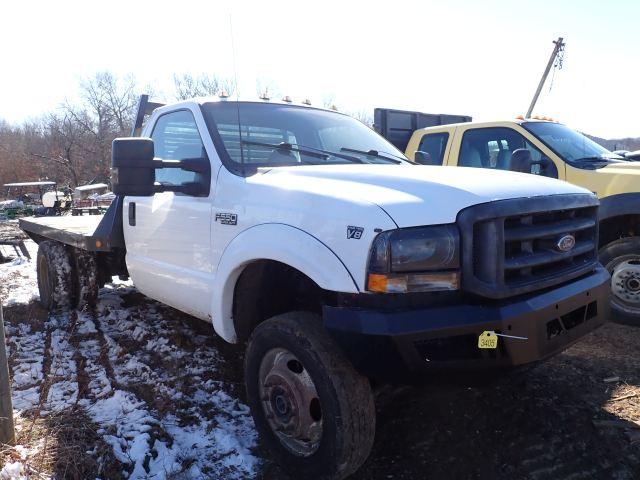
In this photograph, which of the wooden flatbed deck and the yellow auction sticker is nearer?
the yellow auction sticker

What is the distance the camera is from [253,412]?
2.84 m

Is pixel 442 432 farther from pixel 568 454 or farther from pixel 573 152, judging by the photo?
pixel 573 152

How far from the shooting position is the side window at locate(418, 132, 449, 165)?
6477 millimetres

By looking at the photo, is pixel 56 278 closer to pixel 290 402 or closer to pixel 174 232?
pixel 174 232

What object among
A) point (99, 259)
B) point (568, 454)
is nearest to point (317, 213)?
point (568, 454)

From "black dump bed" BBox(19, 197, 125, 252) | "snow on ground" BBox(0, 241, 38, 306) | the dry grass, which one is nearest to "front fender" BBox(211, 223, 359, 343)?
the dry grass

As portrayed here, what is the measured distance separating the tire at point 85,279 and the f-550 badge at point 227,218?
2.89 m

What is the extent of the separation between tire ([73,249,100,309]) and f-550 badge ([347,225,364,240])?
4006 mm

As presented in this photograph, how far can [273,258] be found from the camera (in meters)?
2.59

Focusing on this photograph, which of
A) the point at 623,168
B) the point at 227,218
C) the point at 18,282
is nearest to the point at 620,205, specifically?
the point at 623,168

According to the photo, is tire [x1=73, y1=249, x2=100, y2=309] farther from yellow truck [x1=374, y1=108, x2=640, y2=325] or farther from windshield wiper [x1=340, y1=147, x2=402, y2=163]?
yellow truck [x1=374, y1=108, x2=640, y2=325]

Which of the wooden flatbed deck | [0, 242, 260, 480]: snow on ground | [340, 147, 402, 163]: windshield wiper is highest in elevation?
[340, 147, 402, 163]: windshield wiper

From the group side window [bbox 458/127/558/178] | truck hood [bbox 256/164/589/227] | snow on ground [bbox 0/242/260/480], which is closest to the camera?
truck hood [bbox 256/164/589/227]

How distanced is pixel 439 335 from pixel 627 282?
343 cm
